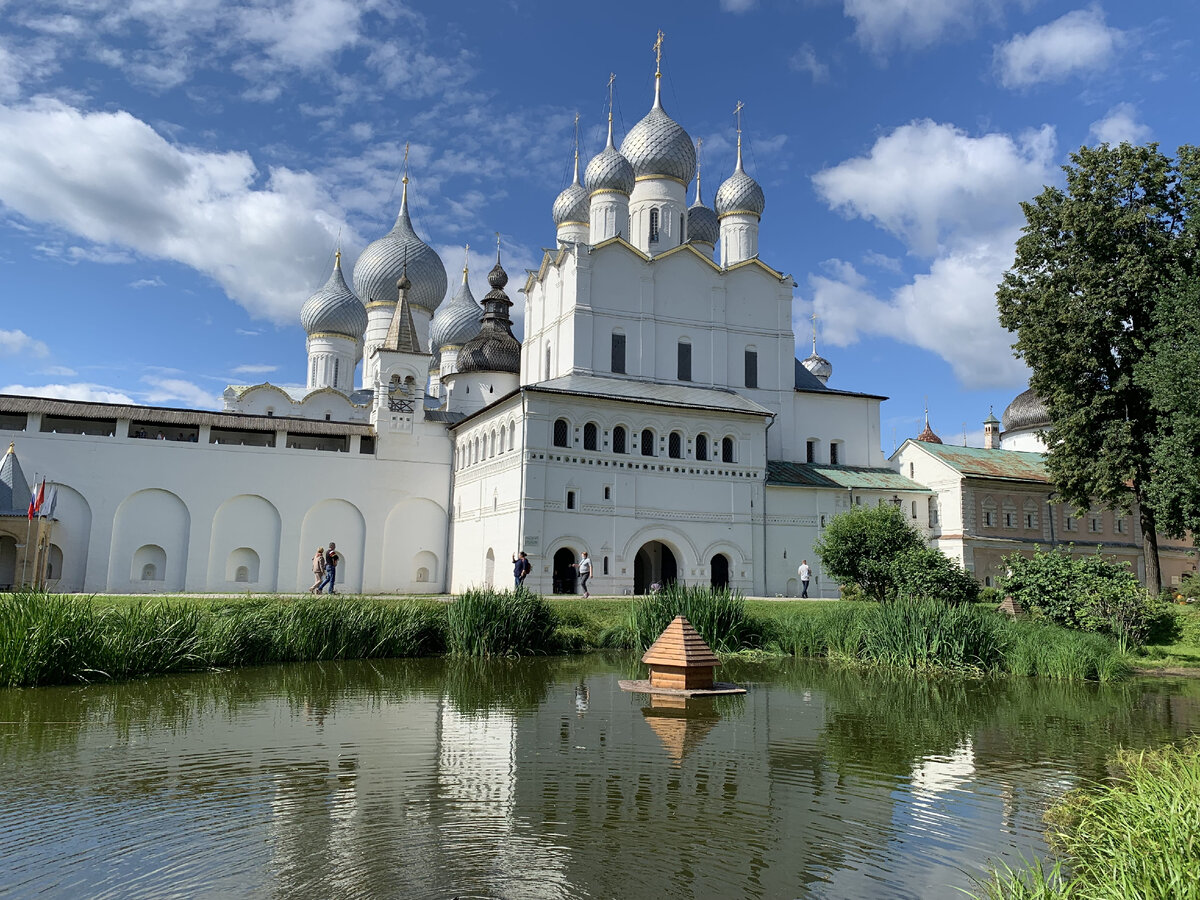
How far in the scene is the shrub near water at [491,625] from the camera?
16.6 meters

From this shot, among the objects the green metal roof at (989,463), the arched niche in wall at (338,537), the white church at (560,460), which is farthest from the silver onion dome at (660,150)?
the arched niche in wall at (338,537)

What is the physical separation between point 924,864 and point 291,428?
2754 centimetres

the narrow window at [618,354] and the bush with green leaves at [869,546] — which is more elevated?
the narrow window at [618,354]

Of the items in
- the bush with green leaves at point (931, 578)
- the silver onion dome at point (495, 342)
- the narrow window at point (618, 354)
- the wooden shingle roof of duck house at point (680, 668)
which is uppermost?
the silver onion dome at point (495, 342)

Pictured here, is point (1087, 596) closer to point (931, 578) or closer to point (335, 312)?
point (931, 578)

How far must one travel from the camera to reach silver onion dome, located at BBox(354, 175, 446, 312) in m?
43.4

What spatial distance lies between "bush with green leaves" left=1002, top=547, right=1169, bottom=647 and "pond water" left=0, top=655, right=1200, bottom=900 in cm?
494

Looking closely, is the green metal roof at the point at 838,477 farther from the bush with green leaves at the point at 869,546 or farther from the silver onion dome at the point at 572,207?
the silver onion dome at the point at 572,207

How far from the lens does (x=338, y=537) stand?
99.3 ft

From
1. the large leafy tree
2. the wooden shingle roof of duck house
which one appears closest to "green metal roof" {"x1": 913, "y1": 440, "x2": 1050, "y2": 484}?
the large leafy tree

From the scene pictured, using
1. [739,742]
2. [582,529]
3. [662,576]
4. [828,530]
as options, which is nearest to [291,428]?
[582,529]

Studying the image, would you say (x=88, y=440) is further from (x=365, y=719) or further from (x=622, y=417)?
(x=365, y=719)

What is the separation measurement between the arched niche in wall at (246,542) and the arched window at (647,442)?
11.9 m

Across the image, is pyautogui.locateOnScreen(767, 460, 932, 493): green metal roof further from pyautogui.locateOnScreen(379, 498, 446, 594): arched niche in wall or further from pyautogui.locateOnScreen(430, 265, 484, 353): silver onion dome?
pyautogui.locateOnScreen(430, 265, 484, 353): silver onion dome
